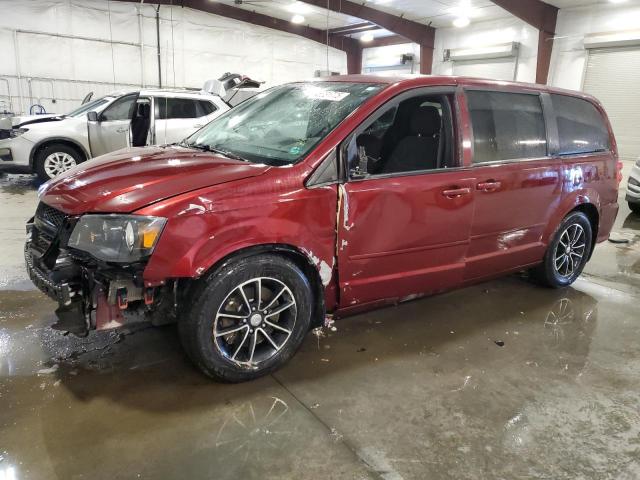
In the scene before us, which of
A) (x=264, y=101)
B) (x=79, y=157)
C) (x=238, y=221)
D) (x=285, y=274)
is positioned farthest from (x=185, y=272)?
(x=79, y=157)

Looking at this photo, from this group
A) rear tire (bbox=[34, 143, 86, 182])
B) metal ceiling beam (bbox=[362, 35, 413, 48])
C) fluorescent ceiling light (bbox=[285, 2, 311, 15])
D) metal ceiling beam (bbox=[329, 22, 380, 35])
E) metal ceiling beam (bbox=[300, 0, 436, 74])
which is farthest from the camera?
metal ceiling beam (bbox=[362, 35, 413, 48])

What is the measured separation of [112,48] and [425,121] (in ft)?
43.7

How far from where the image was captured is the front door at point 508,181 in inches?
122

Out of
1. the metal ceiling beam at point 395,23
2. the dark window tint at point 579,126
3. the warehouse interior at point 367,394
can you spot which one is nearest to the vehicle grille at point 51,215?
the warehouse interior at point 367,394

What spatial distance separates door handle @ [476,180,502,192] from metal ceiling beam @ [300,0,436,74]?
11383mm

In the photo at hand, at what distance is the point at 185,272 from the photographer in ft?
7.09

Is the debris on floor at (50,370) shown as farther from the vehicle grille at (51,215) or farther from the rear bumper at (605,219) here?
the rear bumper at (605,219)

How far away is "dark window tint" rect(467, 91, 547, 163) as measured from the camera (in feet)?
10.1

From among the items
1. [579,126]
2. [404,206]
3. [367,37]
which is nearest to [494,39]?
[367,37]

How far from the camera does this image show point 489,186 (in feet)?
10.1

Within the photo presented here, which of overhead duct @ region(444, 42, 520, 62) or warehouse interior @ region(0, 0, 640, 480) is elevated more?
overhead duct @ region(444, 42, 520, 62)

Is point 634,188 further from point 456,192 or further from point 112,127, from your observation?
point 112,127

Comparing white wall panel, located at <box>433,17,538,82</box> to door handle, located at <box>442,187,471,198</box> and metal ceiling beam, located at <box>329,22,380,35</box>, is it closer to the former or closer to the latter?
metal ceiling beam, located at <box>329,22,380,35</box>

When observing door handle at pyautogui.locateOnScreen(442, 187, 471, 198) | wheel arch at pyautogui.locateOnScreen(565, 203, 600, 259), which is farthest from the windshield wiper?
wheel arch at pyautogui.locateOnScreen(565, 203, 600, 259)
